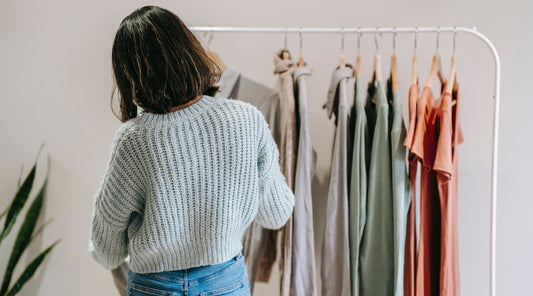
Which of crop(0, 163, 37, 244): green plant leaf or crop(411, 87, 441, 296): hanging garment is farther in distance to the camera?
crop(0, 163, 37, 244): green plant leaf

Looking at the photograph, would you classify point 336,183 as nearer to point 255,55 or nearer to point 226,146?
point 226,146

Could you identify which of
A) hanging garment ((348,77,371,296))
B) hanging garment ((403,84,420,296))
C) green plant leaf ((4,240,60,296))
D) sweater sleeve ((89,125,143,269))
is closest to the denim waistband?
sweater sleeve ((89,125,143,269))

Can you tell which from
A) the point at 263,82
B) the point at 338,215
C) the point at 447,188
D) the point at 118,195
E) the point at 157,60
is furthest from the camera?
the point at 263,82

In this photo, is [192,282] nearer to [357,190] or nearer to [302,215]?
[302,215]

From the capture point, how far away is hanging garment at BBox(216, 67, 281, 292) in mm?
1611

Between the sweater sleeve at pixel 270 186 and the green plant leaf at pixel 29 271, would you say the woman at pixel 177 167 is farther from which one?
the green plant leaf at pixel 29 271

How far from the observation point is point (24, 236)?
1994 millimetres

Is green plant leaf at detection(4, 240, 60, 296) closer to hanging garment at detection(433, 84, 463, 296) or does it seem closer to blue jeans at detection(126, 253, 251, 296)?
blue jeans at detection(126, 253, 251, 296)

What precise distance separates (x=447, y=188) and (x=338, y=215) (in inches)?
13.5

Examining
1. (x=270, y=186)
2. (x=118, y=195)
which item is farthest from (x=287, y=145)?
(x=118, y=195)

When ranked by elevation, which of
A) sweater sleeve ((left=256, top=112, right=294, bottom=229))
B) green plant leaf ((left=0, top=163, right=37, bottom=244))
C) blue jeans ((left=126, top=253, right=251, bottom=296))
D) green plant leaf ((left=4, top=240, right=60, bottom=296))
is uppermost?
sweater sleeve ((left=256, top=112, right=294, bottom=229))

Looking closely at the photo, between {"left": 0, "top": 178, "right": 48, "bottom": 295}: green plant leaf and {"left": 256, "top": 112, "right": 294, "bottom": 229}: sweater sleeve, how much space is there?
125 cm

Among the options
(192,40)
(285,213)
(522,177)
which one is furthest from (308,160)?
(522,177)

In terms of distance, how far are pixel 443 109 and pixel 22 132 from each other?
1798 mm
